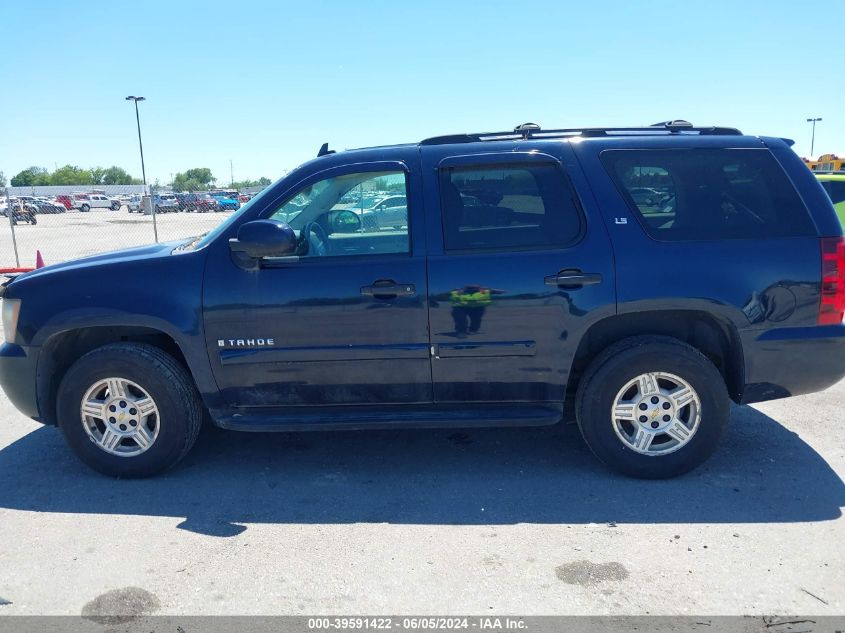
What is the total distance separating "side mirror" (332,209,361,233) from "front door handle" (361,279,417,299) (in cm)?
43

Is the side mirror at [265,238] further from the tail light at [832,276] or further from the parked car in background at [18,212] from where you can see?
the parked car in background at [18,212]

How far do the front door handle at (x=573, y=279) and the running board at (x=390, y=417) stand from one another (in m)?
0.75

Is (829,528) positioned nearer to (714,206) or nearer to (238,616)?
(714,206)

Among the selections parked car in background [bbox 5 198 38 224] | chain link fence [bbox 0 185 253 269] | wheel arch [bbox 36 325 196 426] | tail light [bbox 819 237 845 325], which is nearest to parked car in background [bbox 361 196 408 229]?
wheel arch [bbox 36 325 196 426]

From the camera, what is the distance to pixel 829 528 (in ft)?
11.9

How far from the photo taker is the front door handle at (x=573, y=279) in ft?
13.3

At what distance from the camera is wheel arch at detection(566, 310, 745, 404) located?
4.21m

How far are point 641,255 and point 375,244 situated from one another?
60.2 inches

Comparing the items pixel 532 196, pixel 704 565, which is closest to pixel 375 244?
pixel 532 196

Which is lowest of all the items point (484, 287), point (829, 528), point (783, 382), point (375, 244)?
point (829, 528)

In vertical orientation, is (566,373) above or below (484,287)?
below

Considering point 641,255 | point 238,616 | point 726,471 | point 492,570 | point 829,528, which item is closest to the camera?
point 238,616

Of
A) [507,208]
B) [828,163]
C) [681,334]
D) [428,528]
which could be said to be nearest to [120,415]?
[428,528]

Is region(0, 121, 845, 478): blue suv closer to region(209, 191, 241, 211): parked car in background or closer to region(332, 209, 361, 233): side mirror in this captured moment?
region(332, 209, 361, 233): side mirror
